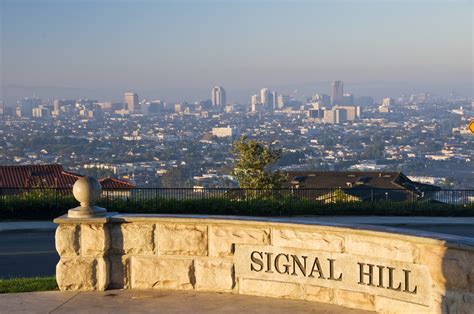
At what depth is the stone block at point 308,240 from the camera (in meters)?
8.82

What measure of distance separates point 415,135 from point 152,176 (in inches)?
2085

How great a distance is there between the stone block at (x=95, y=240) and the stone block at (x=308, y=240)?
1.88 metres

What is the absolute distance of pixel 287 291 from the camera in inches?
364

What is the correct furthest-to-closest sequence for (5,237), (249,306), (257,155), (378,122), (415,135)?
(378,122)
(415,135)
(257,155)
(5,237)
(249,306)

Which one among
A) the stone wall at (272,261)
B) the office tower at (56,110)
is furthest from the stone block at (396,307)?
the office tower at (56,110)

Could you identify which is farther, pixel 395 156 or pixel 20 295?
pixel 395 156

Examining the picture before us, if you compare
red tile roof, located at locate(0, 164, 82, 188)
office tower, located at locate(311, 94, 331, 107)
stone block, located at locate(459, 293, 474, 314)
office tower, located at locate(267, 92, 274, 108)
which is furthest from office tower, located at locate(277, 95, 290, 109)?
stone block, located at locate(459, 293, 474, 314)

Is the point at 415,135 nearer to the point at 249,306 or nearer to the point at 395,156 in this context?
the point at 395,156

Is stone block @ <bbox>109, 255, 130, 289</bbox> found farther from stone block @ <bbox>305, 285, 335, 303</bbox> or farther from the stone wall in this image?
stone block @ <bbox>305, 285, 335, 303</bbox>

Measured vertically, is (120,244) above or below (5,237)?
above

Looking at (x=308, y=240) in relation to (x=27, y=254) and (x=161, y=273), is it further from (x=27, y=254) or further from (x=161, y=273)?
(x=27, y=254)

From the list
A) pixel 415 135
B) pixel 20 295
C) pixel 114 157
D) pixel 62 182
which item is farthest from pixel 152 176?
pixel 415 135

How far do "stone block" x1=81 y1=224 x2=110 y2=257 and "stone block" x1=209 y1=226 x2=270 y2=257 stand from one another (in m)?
1.18

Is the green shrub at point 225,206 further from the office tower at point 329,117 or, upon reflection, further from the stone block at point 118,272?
the office tower at point 329,117
